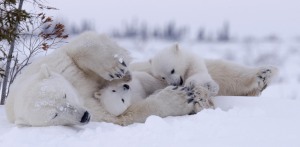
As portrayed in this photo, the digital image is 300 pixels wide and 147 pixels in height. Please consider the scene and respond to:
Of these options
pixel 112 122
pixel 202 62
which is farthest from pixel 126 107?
pixel 202 62

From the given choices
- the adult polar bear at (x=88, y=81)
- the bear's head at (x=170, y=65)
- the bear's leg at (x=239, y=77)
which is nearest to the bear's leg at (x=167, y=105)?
the adult polar bear at (x=88, y=81)

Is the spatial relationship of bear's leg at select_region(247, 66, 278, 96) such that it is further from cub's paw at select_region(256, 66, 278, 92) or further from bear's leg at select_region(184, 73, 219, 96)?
bear's leg at select_region(184, 73, 219, 96)

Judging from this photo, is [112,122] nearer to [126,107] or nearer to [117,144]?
[126,107]

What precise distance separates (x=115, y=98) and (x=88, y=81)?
23 centimetres

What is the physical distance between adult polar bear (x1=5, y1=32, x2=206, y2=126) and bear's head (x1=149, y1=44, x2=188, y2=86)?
71 cm

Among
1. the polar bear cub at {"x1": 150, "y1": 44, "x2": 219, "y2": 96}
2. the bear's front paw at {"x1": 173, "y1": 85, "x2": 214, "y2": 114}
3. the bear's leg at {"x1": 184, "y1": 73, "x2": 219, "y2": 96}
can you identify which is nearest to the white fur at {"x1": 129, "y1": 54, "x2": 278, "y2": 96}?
the polar bear cub at {"x1": 150, "y1": 44, "x2": 219, "y2": 96}

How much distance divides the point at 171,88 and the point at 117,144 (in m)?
1.10

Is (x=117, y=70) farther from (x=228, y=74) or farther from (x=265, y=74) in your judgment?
(x=265, y=74)

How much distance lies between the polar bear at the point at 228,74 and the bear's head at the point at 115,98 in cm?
81

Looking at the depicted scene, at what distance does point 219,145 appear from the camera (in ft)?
7.04

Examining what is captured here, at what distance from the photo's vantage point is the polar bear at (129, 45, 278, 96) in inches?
154

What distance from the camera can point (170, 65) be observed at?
4098 millimetres

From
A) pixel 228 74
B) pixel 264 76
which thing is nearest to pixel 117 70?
pixel 228 74

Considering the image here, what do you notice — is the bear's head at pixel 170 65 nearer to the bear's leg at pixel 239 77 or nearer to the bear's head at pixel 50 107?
the bear's leg at pixel 239 77
